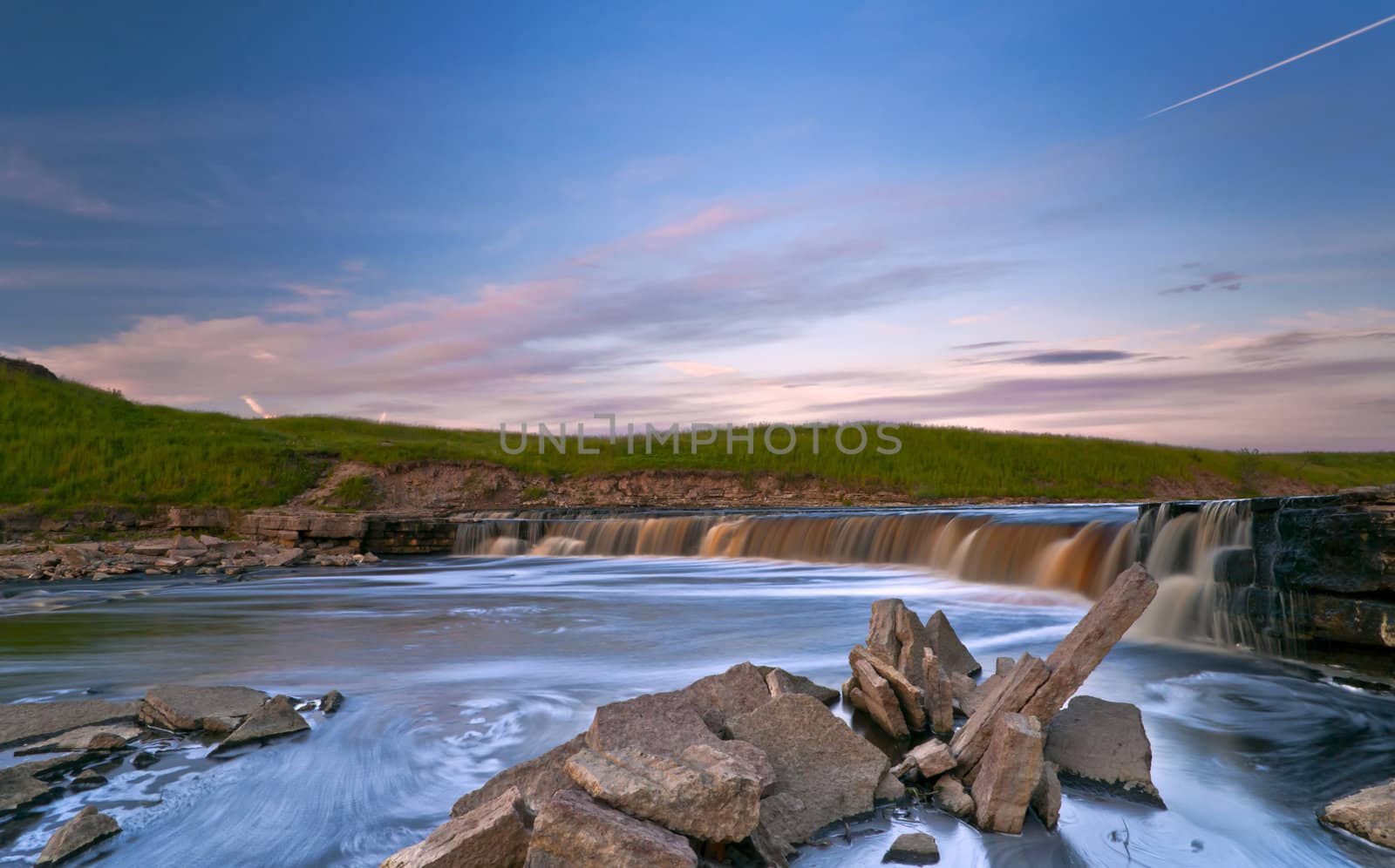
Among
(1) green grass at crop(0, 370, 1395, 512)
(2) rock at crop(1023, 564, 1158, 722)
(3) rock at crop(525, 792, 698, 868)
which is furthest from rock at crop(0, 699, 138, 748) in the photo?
(1) green grass at crop(0, 370, 1395, 512)

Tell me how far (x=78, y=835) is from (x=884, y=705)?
12.1 ft

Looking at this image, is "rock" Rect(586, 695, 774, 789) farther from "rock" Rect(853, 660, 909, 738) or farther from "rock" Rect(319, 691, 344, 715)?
"rock" Rect(319, 691, 344, 715)

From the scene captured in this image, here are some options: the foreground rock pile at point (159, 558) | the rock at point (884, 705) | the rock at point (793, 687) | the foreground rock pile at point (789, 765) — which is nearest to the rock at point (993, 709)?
the foreground rock pile at point (789, 765)

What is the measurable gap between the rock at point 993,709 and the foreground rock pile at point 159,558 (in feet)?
56.4

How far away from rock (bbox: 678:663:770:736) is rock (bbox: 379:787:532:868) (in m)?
1.43

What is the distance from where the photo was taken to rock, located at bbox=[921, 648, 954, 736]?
4.29 m

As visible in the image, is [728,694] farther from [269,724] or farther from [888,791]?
[269,724]

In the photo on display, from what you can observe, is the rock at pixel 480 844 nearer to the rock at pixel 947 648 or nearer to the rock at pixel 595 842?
the rock at pixel 595 842

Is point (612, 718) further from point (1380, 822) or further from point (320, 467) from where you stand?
point (320, 467)

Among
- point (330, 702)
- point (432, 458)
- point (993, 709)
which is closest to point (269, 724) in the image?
point (330, 702)

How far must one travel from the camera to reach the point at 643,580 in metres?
14.9

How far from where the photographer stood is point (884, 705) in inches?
169

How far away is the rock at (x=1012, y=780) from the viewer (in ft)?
10.2

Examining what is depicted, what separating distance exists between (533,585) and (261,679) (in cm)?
800
